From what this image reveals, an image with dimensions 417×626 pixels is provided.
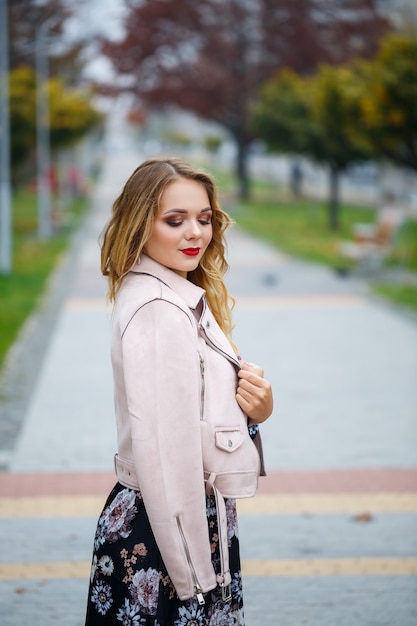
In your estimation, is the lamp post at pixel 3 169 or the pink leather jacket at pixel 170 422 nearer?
the pink leather jacket at pixel 170 422

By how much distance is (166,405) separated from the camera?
252 cm

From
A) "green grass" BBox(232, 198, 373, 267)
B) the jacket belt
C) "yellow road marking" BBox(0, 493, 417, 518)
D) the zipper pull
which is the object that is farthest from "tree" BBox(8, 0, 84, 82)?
the zipper pull

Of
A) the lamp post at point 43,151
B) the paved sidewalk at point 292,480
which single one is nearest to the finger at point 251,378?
the paved sidewalk at point 292,480

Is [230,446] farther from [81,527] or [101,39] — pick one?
[101,39]

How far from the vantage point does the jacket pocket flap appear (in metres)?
2.62

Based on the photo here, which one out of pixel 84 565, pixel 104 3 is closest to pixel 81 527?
pixel 84 565

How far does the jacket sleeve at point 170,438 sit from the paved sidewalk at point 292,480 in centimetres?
184

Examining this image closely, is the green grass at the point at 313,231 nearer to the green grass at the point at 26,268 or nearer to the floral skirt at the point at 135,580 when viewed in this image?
the green grass at the point at 26,268

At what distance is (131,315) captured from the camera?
2609mm

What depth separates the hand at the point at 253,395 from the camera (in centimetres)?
270

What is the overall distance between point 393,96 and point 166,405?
14.8m

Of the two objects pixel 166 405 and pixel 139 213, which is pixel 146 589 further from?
pixel 139 213

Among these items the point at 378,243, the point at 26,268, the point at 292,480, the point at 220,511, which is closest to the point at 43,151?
the point at 26,268

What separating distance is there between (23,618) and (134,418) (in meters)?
2.08
